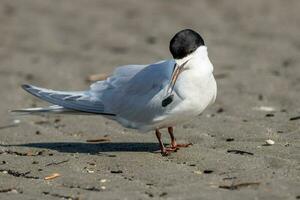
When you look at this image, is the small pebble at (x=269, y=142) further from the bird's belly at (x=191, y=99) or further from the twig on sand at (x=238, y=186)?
the twig on sand at (x=238, y=186)

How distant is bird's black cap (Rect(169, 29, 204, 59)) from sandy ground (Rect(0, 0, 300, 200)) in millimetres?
583

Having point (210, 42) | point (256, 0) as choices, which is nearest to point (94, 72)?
point (210, 42)

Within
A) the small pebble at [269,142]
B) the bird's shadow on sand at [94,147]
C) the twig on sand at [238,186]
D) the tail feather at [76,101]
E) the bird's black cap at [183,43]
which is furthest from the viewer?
the tail feather at [76,101]

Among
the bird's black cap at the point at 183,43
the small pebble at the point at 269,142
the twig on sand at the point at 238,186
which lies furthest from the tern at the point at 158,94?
the twig on sand at the point at 238,186

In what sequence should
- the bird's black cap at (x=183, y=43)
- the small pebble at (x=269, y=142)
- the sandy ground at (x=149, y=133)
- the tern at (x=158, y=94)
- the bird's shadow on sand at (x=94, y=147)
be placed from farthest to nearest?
the bird's shadow on sand at (x=94, y=147) < the small pebble at (x=269, y=142) < the tern at (x=158, y=94) < the bird's black cap at (x=183, y=43) < the sandy ground at (x=149, y=133)

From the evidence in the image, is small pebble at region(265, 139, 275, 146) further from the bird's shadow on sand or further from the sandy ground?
the bird's shadow on sand

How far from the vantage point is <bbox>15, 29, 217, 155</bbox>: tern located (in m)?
5.02

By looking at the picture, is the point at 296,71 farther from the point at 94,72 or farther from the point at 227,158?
the point at 227,158

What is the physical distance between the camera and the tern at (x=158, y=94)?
5023 millimetres

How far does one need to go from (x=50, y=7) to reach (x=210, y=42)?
7.66 feet

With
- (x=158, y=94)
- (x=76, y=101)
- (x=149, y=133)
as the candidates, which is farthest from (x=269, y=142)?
(x=76, y=101)

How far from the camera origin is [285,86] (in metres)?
6.97

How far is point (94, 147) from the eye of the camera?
215 inches

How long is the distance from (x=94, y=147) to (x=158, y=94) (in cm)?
56
